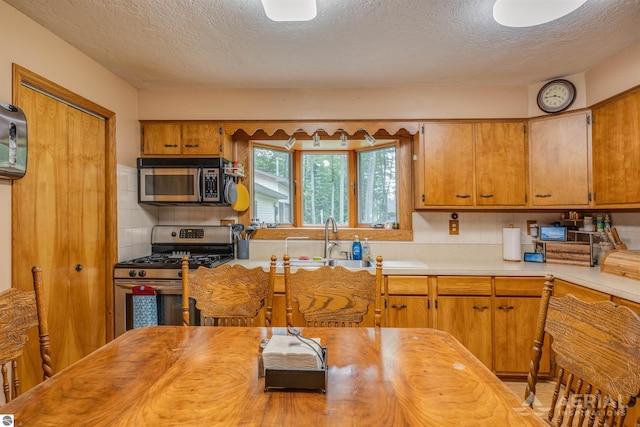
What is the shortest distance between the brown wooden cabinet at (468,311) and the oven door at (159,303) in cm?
182

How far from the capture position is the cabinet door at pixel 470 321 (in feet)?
8.26

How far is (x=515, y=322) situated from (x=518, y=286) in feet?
0.86

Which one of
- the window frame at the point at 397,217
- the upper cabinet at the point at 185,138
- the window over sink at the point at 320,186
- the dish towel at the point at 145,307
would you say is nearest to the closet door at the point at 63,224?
the dish towel at the point at 145,307

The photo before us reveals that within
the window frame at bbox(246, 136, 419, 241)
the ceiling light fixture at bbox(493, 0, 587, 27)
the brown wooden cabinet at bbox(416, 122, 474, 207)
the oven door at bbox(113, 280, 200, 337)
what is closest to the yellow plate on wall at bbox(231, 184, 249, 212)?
the window frame at bbox(246, 136, 419, 241)

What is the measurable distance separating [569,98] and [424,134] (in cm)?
109

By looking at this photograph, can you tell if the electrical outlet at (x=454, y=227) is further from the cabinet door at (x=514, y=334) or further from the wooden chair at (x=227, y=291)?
the wooden chair at (x=227, y=291)

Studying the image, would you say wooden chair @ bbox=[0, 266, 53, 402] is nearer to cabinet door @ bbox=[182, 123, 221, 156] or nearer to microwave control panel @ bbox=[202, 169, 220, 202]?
microwave control panel @ bbox=[202, 169, 220, 202]

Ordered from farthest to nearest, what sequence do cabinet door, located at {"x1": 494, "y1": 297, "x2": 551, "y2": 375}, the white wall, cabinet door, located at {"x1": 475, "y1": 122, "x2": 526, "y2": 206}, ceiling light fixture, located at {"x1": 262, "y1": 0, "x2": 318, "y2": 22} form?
cabinet door, located at {"x1": 475, "y1": 122, "x2": 526, "y2": 206}
cabinet door, located at {"x1": 494, "y1": 297, "x2": 551, "y2": 375}
the white wall
ceiling light fixture, located at {"x1": 262, "y1": 0, "x2": 318, "y2": 22}

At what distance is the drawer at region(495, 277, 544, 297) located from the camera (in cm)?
249

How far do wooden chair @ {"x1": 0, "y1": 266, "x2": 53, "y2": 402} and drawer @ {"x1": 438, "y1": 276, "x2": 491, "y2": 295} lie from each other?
7.52ft

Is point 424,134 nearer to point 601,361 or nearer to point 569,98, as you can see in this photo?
point 569,98

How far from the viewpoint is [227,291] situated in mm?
1683

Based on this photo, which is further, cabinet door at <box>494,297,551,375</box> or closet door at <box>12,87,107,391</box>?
cabinet door at <box>494,297,551,375</box>

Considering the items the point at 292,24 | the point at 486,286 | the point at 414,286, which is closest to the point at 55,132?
the point at 292,24
